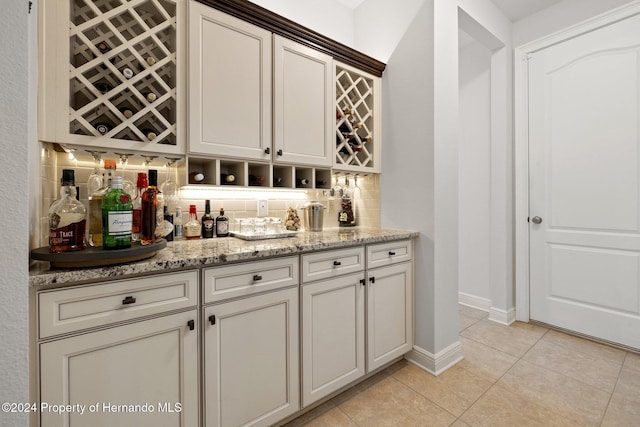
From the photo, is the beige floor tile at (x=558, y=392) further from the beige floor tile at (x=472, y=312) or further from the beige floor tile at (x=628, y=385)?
the beige floor tile at (x=472, y=312)

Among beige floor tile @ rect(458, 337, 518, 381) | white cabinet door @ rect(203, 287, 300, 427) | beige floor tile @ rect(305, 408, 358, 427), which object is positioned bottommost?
beige floor tile @ rect(305, 408, 358, 427)

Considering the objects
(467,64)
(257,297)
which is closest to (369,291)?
(257,297)

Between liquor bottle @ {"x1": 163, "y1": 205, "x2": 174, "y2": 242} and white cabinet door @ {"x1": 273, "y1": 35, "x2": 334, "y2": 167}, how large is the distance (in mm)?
714

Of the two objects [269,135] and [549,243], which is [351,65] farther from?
[549,243]

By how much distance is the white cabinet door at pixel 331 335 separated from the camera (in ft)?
4.94

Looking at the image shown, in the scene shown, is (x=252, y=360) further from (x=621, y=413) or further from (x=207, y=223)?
(x=621, y=413)

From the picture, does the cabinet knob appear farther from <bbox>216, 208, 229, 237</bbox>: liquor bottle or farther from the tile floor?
the tile floor

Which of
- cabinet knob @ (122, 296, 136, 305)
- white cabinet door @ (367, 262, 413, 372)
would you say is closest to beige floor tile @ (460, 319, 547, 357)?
white cabinet door @ (367, 262, 413, 372)

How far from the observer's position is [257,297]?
133 cm

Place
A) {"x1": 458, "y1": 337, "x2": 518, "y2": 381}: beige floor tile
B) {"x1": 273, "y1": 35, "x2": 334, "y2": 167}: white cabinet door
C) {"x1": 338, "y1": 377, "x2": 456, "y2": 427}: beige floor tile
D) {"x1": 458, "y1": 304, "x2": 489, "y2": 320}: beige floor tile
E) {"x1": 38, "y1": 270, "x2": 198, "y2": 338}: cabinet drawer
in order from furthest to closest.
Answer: {"x1": 458, "y1": 304, "x2": 489, "y2": 320}: beige floor tile → {"x1": 458, "y1": 337, "x2": 518, "y2": 381}: beige floor tile → {"x1": 273, "y1": 35, "x2": 334, "y2": 167}: white cabinet door → {"x1": 338, "y1": 377, "x2": 456, "y2": 427}: beige floor tile → {"x1": 38, "y1": 270, "x2": 198, "y2": 338}: cabinet drawer

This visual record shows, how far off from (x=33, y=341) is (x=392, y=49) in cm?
269

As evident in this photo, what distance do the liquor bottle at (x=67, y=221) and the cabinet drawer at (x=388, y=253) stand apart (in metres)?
1.43

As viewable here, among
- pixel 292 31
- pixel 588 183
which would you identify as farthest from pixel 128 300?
pixel 588 183

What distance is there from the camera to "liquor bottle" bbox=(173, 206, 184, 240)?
169 cm
